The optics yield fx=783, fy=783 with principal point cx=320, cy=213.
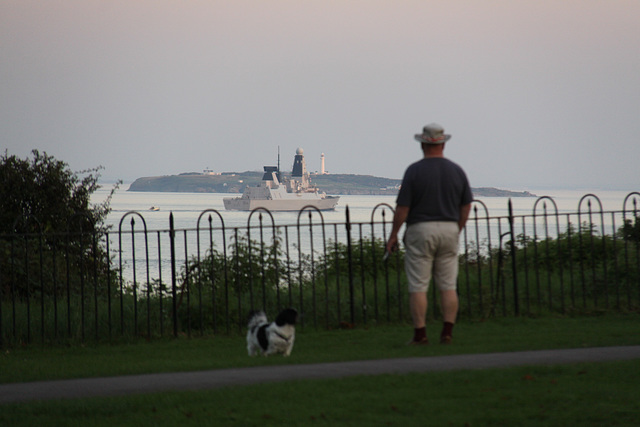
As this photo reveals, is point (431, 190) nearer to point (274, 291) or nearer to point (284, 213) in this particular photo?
point (274, 291)

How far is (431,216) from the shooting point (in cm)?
644

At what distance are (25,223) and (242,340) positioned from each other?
7812 mm

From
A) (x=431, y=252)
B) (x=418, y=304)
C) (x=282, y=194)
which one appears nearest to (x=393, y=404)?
(x=418, y=304)

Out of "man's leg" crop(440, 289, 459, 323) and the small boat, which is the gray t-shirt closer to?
"man's leg" crop(440, 289, 459, 323)

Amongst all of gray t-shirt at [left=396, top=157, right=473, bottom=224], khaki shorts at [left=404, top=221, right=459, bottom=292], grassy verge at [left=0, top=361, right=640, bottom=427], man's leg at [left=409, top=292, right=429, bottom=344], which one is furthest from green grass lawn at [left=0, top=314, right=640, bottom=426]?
gray t-shirt at [left=396, top=157, right=473, bottom=224]

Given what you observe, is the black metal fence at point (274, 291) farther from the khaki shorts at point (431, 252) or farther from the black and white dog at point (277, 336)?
the khaki shorts at point (431, 252)

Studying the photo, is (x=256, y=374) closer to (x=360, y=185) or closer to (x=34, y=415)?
(x=34, y=415)

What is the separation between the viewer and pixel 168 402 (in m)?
4.78

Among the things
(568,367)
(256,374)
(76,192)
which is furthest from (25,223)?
(568,367)

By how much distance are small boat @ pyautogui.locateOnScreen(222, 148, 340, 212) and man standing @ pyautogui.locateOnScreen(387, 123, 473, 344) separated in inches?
2544

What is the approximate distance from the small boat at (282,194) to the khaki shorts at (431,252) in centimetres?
6462

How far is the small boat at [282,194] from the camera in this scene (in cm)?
7644

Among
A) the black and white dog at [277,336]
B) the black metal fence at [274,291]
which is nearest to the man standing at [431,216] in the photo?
the black and white dog at [277,336]

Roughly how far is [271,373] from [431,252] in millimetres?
1728
